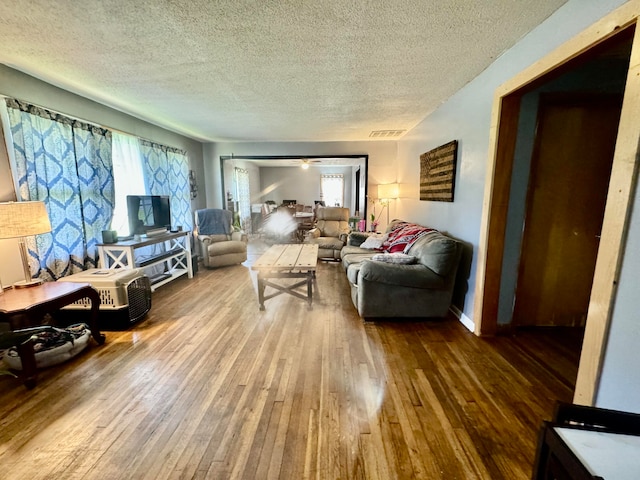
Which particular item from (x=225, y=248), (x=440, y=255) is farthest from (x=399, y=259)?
(x=225, y=248)

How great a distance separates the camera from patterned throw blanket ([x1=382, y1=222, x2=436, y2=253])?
3234 mm

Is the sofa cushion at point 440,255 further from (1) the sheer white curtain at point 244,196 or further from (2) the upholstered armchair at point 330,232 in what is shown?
(1) the sheer white curtain at point 244,196

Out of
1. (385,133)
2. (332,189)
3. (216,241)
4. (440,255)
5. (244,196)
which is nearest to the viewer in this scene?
(440,255)

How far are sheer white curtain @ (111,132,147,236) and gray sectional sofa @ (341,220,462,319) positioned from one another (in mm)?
3120

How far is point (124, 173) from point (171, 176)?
2.97 ft

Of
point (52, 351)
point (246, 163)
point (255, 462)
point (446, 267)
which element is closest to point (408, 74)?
point (446, 267)

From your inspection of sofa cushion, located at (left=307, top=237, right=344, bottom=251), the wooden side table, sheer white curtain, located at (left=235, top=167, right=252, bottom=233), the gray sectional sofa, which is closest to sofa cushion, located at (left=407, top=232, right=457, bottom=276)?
the gray sectional sofa

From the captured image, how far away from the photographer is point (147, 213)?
3656 millimetres

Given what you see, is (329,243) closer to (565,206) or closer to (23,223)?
(565,206)

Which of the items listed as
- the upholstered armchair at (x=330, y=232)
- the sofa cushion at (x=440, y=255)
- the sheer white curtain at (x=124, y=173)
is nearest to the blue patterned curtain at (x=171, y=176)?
the sheer white curtain at (x=124, y=173)

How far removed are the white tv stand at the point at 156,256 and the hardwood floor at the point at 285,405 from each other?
0.92 m

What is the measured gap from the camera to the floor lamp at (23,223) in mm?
1899

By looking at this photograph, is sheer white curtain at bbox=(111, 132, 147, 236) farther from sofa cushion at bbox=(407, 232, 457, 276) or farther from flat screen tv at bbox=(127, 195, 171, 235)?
sofa cushion at bbox=(407, 232, 457, 276)

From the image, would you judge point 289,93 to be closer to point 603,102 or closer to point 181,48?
point 181,48
